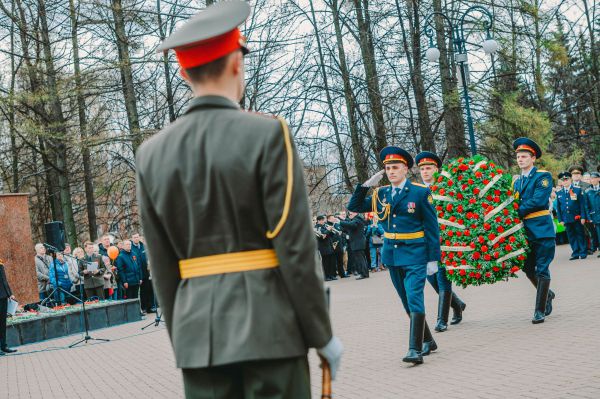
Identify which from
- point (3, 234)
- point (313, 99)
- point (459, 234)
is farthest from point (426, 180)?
point (313, 99)

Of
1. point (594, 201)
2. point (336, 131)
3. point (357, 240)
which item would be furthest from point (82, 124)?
point (594, 201)

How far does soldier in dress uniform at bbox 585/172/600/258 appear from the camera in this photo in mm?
19359

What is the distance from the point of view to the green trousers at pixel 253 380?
276 centimetres

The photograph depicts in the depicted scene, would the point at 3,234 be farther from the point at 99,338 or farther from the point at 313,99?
the point at 313,99

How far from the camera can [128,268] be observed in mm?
19406

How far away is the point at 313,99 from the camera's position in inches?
947

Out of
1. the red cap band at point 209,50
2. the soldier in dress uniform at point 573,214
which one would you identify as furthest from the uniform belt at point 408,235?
the soldier in dress uniform at point 573,214

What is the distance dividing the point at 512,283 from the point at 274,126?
1325 centimetres

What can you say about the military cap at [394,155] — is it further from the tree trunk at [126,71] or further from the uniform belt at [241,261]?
the tree trunk at [126,71]

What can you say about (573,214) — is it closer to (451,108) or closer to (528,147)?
(451,108)

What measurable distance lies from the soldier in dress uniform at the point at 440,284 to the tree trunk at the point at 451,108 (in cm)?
1258

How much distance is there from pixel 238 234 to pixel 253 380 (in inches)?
20.1

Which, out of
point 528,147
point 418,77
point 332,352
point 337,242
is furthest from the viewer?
point 337,242

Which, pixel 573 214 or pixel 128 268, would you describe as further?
pixel 573 214
